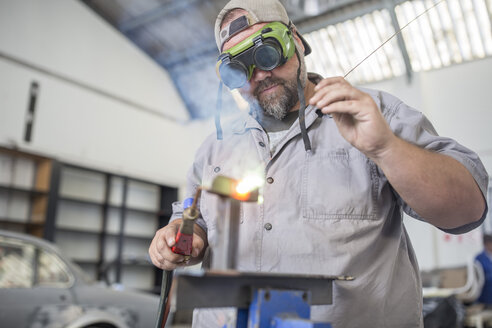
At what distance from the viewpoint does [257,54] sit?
1.06 meters

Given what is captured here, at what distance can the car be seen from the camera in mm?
2443

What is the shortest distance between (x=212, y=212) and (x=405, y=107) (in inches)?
22.0

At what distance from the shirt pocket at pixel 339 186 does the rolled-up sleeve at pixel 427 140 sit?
10cm

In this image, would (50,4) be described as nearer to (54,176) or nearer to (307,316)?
(54,176)

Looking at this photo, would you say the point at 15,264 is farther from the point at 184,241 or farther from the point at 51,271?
the point at 184,241

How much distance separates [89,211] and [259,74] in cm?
536

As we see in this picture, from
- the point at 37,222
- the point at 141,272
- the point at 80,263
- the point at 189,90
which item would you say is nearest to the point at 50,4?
the point at 189,90

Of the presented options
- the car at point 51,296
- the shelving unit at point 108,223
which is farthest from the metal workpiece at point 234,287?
the shelving unit at point 108,223

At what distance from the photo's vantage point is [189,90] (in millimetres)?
6117

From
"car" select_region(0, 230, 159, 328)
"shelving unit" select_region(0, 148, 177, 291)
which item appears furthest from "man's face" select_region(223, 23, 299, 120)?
"shelving unit" select_region(0, 148, 177, 291)

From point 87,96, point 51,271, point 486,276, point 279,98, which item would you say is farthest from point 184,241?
point 87,96

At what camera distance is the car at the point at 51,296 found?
2.44 m

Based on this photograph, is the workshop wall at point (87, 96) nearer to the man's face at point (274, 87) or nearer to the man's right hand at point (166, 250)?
the man's face at point (274, 87)

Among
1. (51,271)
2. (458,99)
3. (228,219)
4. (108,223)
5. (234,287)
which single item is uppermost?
(458,99)
